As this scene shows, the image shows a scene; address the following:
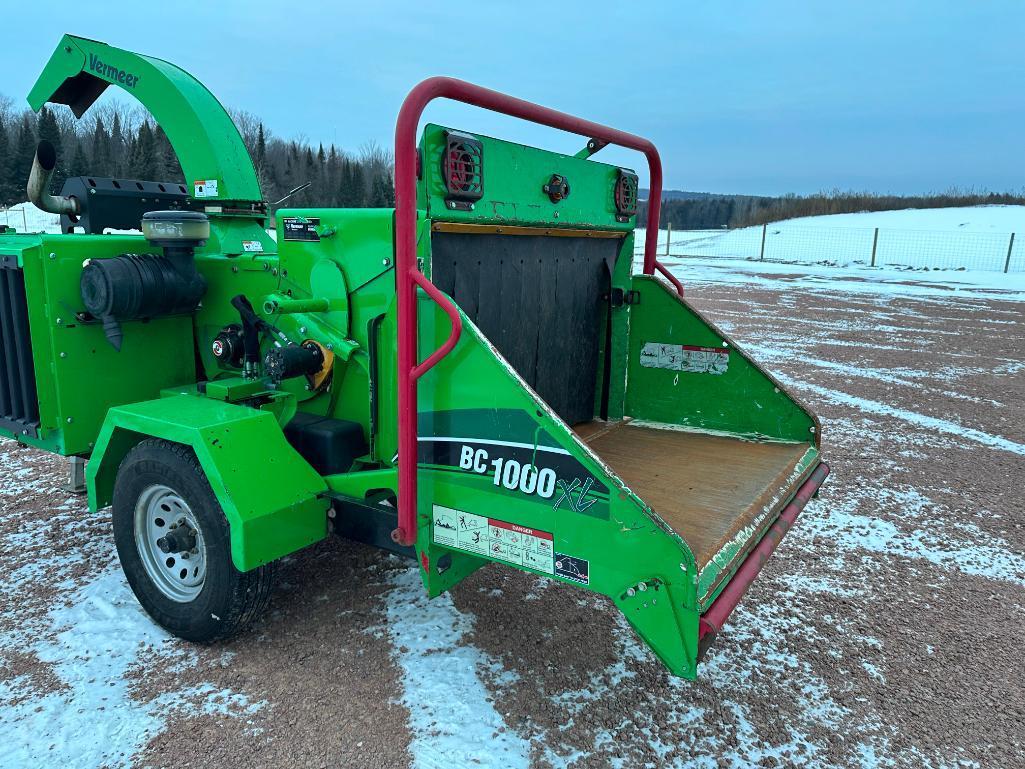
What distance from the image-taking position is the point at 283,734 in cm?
261

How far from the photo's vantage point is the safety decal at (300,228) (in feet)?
10.1

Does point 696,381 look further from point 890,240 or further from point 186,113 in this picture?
point 890,240

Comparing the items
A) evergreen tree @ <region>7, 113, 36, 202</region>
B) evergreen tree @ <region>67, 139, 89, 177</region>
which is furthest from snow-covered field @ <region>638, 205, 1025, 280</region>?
evergreen tree @ <region>7, 113, 36, 202</region>

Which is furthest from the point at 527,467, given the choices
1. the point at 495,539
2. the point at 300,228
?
the point at 300,228

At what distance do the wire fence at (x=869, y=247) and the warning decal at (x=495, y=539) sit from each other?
25.0 m

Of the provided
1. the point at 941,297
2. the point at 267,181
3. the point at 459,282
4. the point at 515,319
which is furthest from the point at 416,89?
the point at 267,181

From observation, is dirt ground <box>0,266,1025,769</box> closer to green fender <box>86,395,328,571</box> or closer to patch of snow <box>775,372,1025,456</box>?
green fender <box>86,395,328,571</box>

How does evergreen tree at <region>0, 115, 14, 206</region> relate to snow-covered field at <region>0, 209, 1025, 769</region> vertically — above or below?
above

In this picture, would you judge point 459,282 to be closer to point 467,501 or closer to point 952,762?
point 467,501

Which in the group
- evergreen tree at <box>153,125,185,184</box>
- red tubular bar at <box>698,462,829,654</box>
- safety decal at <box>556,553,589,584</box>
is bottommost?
red tubular bar at <box>698,462,829,654</box>

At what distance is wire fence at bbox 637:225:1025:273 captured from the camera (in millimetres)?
25812

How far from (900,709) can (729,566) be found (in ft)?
3.37

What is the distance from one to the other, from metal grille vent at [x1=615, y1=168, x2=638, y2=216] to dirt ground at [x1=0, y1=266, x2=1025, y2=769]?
1952 millimetres

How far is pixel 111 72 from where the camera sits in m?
4.33
